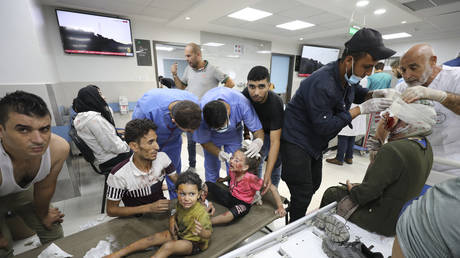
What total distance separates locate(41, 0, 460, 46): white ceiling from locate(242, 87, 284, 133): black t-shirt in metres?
2.61

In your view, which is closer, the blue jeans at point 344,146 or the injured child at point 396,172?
the injured child at point 396,172

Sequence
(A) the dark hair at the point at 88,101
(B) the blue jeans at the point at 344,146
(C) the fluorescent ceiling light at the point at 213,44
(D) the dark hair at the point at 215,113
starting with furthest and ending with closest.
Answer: (C) the fluorescent ceiling light at the point at 213,44 < (B) the blue jeans at the point at 344,146 < (A) the dark hair at the point at 88,101 < (D) the dark hair at the point at 215,113

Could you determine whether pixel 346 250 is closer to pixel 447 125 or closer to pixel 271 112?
pixel 271 112

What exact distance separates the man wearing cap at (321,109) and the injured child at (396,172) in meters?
0.21

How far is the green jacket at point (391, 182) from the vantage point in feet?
3.61

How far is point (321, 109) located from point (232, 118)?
716 millimetres

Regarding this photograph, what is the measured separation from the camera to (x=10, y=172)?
43.9 inches

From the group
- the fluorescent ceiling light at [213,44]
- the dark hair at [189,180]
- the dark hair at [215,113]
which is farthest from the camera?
the fluorescent ceiling light at [213,44]

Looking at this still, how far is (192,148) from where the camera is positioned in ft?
10.0

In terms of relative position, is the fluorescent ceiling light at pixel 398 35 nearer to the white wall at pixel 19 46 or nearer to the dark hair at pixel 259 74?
the dark hair at pixel 259 74

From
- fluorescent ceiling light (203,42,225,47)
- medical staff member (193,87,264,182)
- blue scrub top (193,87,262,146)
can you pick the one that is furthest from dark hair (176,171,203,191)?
fluorescent ceiling light (203,42,225,47)

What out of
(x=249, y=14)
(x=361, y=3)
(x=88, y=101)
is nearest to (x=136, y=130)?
(x=88, y=101)

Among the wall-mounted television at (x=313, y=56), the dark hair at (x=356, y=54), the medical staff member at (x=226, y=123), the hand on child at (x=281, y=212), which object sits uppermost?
the wall-mounted television at (x=313, y=56)

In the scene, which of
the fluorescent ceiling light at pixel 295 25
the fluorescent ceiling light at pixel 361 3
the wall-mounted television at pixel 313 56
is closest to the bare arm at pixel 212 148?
the fluorescent ceiling light at pixel 361 3
